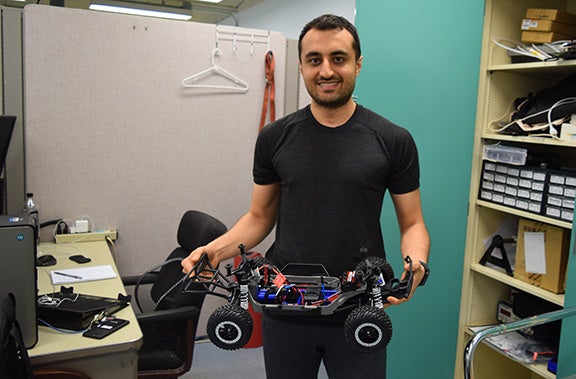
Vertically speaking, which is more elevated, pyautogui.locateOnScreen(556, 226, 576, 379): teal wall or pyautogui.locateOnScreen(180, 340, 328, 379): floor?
pyautogui.locateOnScreen(556, 226, 576, 379): teal wall

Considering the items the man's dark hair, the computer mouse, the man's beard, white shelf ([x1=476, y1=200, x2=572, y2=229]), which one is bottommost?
the computer mouse

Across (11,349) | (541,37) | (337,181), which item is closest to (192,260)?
(337,181)

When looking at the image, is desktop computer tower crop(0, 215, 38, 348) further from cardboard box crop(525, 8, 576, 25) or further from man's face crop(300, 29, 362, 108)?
cardboard box crop(525, 8, 576, 25)

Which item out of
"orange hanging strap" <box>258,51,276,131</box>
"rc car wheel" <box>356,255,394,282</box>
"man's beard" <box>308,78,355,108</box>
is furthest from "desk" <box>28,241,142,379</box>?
"orange hanging strap" <box>258,51,276,131</box>

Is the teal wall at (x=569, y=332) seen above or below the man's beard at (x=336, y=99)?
below

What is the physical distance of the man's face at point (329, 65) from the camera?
1.39 m

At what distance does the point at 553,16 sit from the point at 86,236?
2.55 metres

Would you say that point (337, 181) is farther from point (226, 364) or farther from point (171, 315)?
point (226, 364)

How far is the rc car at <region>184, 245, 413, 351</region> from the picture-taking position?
1.15m

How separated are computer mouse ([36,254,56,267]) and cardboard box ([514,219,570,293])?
2161mm

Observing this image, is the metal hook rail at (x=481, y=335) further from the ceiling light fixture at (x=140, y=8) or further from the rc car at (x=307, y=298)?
the ceiling light fixture at (x=140, y=8)

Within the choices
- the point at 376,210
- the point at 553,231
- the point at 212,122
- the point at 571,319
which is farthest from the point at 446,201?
the point at 212,122

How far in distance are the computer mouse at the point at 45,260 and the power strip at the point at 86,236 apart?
277 millimetres

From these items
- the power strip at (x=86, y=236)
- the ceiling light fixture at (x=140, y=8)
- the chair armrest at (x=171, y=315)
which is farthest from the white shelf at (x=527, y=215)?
the ceiling light fixture at (x=140, y=8)
